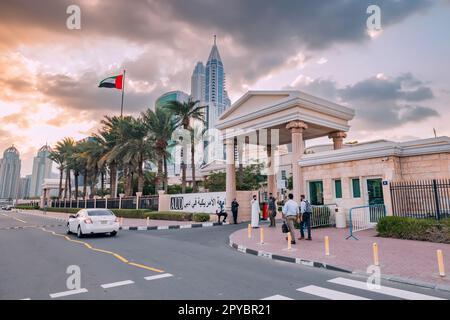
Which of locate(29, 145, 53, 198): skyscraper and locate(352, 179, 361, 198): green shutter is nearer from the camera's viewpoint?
locate(352, 179, 361, 198): green shutter

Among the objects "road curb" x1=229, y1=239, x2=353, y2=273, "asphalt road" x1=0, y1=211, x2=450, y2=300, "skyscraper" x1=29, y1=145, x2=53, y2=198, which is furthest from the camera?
"skyscraper" x1=29, y1=145, x2=53, y2=198

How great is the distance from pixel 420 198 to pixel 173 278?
1220cm

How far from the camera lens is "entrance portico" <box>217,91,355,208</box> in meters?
19.3

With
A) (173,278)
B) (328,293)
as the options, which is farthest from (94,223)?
(328,293)

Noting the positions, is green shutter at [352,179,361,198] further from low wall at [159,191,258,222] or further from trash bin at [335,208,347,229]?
low wall at [159,191,258,222]

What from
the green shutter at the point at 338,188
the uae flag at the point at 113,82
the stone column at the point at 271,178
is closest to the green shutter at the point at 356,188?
the green shutter at the point at 338,188

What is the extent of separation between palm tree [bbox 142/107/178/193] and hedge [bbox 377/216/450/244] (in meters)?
23.1

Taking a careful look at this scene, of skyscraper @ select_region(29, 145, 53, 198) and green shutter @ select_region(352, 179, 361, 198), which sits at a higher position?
skyscraper @ select_region(29, 145, 53, 198)

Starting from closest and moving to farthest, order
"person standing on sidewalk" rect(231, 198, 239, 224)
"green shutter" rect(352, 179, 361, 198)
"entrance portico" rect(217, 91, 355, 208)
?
"green shutter" rect(352, 179, 361, 198) < "entrance portico" rect(217, 91, 355, 208) < "person standing on sidewalk" rect(231, 198, 239, 224)

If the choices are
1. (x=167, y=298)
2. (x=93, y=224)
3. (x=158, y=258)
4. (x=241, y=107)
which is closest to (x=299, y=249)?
(x=158, y=258)

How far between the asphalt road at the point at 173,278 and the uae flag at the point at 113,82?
32.4 m

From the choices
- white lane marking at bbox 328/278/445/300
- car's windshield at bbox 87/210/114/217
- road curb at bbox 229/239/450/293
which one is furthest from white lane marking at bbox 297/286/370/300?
car's windshield at bbox 87/210/114/217

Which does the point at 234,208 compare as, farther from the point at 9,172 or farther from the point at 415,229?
the point at 9,172

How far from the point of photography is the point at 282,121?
20.0 meters
